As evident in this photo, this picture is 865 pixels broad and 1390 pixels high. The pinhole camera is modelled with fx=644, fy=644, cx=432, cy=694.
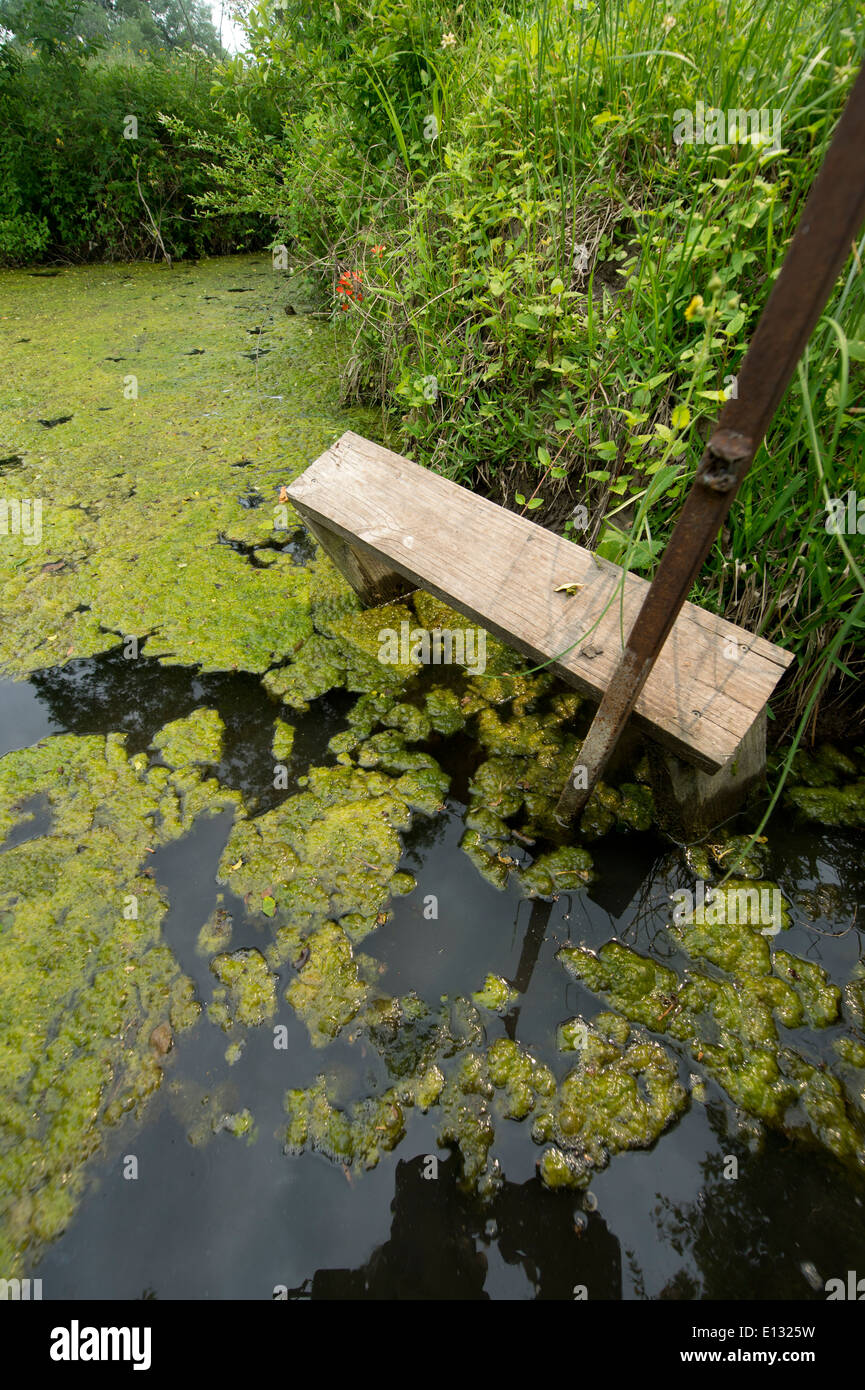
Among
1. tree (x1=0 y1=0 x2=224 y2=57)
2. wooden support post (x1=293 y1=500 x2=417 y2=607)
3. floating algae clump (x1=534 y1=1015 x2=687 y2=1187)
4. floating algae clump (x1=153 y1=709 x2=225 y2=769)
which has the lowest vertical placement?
floating algae clump (x1=534 y1=1015 x2=687 y2=1187)

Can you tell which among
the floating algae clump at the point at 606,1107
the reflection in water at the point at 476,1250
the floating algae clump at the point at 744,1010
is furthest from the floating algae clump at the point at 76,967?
the floating algae clump at the point at 744,1010

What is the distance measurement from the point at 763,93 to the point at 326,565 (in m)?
1.65

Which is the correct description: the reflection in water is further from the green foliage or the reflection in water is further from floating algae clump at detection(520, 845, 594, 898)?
the green foliage

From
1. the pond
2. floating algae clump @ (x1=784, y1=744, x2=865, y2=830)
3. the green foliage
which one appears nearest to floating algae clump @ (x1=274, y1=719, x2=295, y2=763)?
the pond

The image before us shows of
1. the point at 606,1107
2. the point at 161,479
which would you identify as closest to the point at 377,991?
the point at 606,1107

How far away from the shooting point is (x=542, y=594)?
1398 millimetres

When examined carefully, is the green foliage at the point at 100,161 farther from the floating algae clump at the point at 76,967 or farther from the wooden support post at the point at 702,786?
the wooden support post at the point at 702,786

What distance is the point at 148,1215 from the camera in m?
1.00

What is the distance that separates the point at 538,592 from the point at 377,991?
0.88 m

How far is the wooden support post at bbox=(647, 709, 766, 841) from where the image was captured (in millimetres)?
1346

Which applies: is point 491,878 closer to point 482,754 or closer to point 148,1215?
point 482,754

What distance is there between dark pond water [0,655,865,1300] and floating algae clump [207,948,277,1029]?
0.03 metres

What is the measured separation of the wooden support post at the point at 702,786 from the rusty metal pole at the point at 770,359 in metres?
0.40
